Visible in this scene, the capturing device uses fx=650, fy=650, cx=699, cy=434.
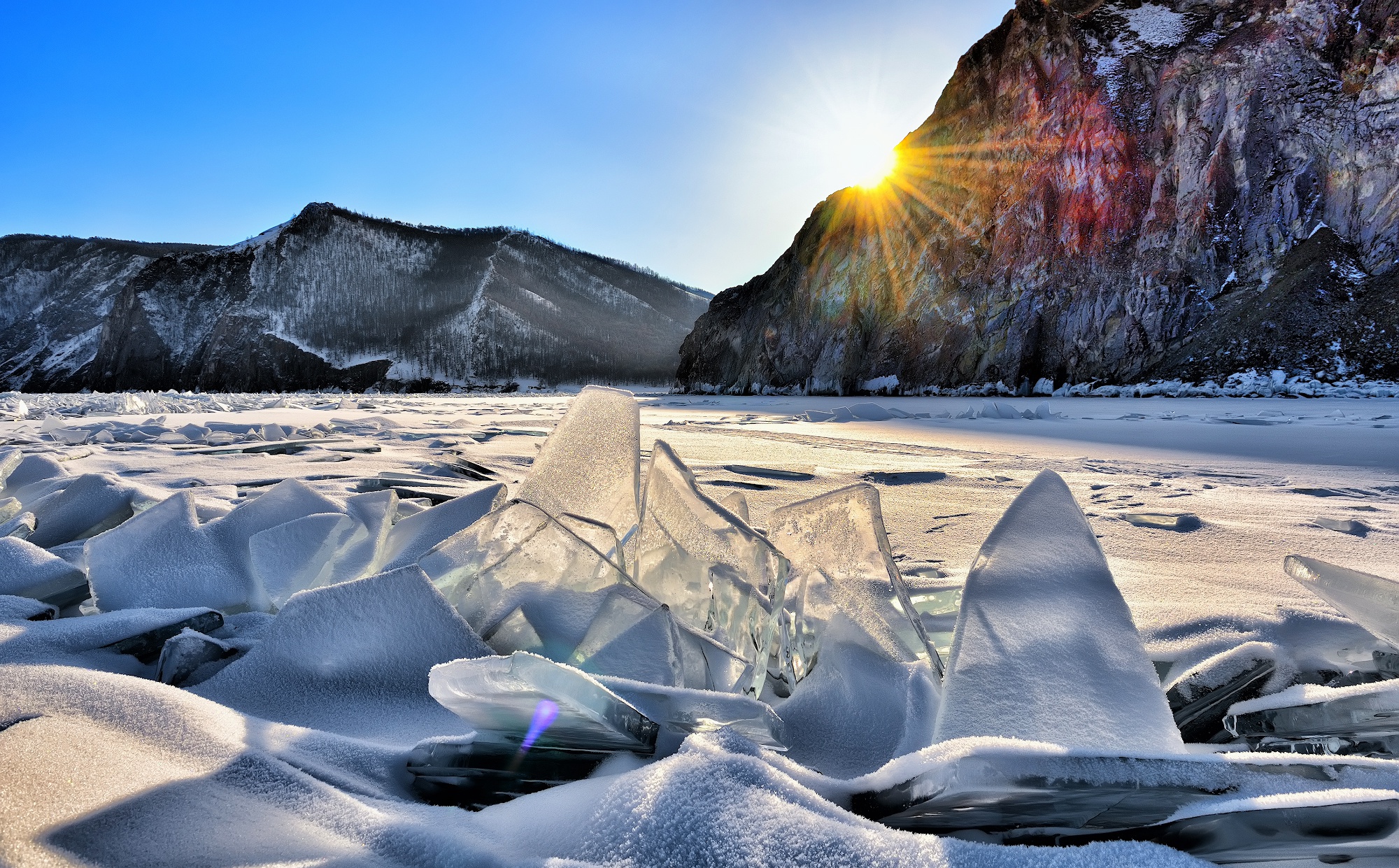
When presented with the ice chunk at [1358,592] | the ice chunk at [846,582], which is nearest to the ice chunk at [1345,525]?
the ice chunk at [1358,592]

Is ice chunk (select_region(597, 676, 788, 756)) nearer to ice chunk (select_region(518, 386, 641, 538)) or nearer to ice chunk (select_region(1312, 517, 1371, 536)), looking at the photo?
ice chunk (select_region(518, 386, 641, 538))

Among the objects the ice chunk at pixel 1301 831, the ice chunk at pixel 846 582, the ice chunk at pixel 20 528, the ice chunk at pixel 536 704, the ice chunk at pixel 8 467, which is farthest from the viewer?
the ice chunk at pixel 8 467

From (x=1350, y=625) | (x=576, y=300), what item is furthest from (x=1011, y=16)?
(x=576, y=300)

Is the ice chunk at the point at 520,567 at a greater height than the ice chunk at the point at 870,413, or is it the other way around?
the ice chunk at the point at 870,413

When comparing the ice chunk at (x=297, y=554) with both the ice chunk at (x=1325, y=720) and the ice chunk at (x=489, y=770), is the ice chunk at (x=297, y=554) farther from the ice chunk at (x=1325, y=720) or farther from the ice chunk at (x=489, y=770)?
the ice chunk at (x=1325, y=720)

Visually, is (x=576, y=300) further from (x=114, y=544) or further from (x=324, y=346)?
(x=114, y=544)

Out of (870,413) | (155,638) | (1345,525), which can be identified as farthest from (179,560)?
(870,413)

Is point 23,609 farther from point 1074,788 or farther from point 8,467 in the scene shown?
point 8,467
